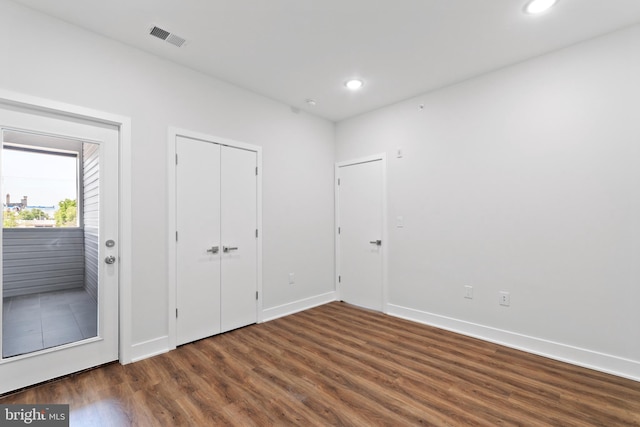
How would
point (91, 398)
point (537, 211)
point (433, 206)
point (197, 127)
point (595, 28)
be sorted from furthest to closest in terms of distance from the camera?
point (433, 206), point (197, 127), point (537, 211), point (595, 28), point (91, 398)

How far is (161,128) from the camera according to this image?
2.93 m

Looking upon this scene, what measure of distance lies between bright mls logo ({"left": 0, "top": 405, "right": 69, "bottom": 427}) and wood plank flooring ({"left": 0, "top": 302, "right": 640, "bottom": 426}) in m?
0.07

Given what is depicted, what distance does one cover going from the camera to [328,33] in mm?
2562

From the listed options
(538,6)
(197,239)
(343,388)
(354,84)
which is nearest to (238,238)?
(197,239)

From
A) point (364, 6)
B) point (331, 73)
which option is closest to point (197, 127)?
point (331, 73)

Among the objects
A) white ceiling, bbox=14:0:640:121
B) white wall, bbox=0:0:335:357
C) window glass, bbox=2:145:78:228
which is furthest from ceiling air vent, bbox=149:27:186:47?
window glass, bbox=2:145:78:228

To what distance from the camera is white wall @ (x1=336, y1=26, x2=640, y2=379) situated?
2.49 meters

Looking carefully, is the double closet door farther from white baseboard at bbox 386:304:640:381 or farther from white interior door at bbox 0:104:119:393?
white baseboard at bbox 386:304:640:381

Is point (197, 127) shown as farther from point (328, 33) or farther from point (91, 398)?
point (91, 398)

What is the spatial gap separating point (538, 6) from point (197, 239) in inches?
142

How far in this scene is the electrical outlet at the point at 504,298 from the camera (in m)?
3.06

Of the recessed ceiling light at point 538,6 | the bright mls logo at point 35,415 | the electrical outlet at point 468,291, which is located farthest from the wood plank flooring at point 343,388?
the recessed ceiling light at point 538,6

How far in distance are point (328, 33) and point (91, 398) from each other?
339cm

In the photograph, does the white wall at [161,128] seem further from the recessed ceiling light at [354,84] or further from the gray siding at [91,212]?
the recessed ceiling light at [354,84]
